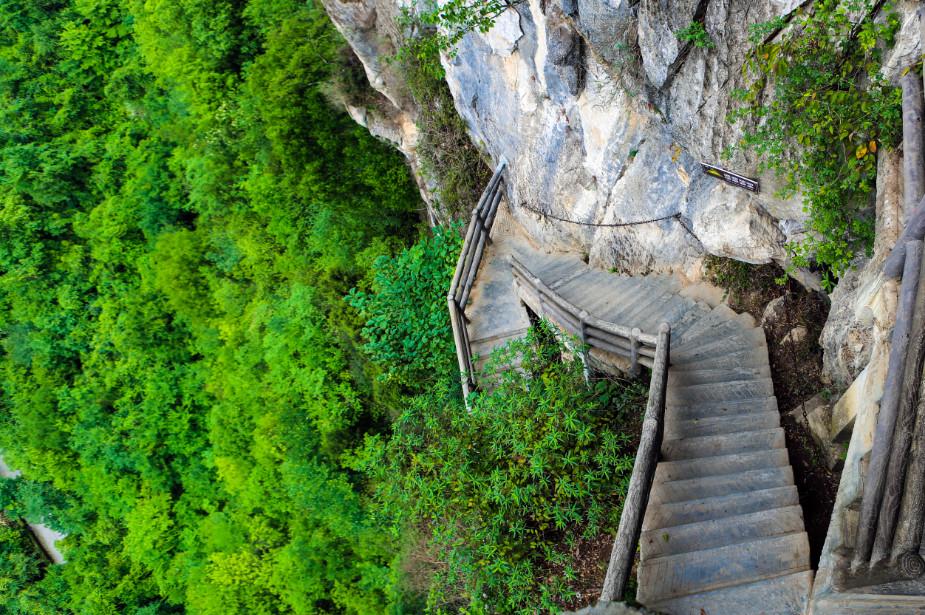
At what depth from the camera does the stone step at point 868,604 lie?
379 cm

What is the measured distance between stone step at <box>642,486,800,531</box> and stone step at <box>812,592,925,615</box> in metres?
1.42

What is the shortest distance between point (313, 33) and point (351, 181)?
3.37m

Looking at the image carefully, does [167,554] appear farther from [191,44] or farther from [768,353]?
[768,353]

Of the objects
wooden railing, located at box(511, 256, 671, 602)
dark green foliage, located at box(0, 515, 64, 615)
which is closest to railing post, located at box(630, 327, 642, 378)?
wooden railing, located at box(511, 256, 671, 602)

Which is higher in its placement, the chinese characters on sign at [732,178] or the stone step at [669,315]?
the chinese characters on sign at [732,178]

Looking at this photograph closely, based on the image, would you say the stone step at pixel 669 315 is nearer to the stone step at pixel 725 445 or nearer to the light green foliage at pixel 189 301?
the stone step at pixel 725 445

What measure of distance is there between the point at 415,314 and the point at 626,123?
489 cm

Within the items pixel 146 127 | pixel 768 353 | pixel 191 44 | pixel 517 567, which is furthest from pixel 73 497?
pixel 768 353

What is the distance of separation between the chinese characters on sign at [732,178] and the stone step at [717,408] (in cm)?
219

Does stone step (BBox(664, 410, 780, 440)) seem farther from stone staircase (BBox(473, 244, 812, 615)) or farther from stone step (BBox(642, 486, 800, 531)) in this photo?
stone step (BBox(642, 486, 800, 531))

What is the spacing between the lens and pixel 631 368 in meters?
7.21

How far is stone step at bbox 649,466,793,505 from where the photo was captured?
5828 mm

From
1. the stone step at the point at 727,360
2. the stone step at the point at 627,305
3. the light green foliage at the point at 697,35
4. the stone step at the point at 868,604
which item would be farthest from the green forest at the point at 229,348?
the light green foliage at the point at 697,35

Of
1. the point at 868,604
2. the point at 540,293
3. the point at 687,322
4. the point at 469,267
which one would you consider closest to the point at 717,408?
the point at 687,322
